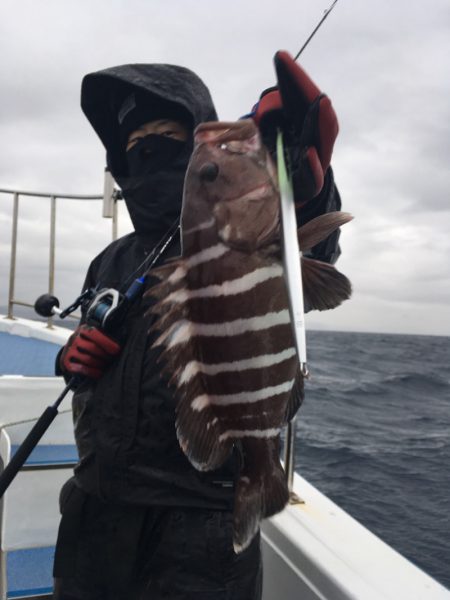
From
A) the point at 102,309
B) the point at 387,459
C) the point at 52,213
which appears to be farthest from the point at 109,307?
the point at 387,459

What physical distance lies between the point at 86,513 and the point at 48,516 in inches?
53.6

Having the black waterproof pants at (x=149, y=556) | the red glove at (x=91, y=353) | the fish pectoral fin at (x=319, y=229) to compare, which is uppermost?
the fish pectoral fin at (x=319, y=229)

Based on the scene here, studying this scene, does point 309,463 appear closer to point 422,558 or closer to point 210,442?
point 422,558

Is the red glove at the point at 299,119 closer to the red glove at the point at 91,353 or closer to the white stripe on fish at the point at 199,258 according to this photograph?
the white stripe on fish at the point at 199,258

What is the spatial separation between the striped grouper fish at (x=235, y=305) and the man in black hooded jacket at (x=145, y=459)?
0.28 m

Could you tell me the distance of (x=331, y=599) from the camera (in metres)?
1.96

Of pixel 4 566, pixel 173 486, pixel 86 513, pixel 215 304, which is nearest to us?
pixel 215 304

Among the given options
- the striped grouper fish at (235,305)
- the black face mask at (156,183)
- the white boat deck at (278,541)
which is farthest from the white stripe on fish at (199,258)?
the white boat deck at (278,541)

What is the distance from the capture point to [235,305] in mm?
1309

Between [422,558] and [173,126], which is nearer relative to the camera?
[173,126]

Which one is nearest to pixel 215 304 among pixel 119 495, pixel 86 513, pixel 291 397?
pixel 291 397

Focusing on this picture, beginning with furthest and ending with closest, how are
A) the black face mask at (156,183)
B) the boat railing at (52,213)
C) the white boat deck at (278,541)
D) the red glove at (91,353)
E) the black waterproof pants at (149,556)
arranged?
the boat railing at (52,213) → the black face mask at (156,183) → the white boat deck at (278,541) → the red glove at (91,353) → the black waterproof pants at (149,556)

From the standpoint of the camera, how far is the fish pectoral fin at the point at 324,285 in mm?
1343

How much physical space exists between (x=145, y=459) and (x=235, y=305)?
76cm
